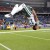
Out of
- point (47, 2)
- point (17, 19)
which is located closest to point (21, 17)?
point (17, 19)

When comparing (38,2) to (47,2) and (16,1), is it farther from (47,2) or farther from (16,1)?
(16,1)

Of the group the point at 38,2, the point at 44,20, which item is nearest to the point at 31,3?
the point at 38,2

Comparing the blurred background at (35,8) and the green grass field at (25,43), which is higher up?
the blurred background at (35,8)

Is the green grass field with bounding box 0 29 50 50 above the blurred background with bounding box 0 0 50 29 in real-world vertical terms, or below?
below

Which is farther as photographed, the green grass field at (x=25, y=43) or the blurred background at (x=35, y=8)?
the blurred background at (x=35, y=8)

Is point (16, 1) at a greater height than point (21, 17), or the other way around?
point (16, 1)

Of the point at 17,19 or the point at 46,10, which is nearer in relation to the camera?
the point at 17,19

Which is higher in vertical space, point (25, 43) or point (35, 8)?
point (35, 8)

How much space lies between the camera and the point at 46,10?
59.0m

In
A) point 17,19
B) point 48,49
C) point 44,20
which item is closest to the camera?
point 48,49

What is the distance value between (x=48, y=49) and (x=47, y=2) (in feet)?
160

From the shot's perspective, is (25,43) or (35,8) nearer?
(25,43)

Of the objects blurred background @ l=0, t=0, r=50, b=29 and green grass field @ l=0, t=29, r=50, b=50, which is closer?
green grass field @ l=0, t=29, r=50, b=50

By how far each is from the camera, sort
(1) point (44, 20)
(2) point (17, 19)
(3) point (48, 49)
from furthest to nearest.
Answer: (1) point (44, 20)
(2) point (17, 19)
(3) point (48, 49)
